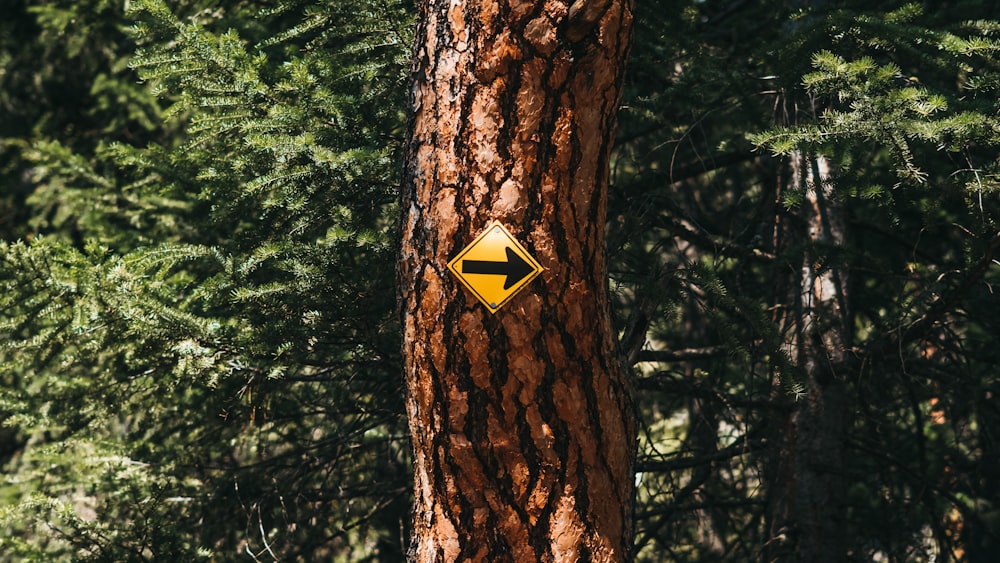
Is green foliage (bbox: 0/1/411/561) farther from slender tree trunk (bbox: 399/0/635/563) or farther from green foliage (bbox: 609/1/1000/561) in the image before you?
green foliage (bbox: 609/1/1000/561)

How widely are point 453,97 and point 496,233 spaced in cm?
41

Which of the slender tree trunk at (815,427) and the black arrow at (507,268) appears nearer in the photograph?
the black arrow at (507,268)

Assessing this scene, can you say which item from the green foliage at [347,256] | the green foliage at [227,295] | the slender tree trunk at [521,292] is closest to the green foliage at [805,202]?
the green foliage at [347,256]

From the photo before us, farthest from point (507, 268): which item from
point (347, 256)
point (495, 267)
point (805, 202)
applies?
point (805, 202)

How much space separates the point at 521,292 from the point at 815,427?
8.97ft

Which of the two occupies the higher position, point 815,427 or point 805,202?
point 805,202

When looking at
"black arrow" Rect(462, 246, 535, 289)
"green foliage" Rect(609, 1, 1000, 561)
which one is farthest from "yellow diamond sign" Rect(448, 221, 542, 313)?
"green foliage" Rect(609, 1, 1000, 561)

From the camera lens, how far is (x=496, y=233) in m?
2.56

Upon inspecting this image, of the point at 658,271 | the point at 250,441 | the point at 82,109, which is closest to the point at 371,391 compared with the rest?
the point at 250,441

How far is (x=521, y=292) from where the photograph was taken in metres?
2.57

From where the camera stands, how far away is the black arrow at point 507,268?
2.53 metres

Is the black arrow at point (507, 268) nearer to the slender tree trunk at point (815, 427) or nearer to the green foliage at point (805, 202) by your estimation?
the green foliage at point (805, 202)

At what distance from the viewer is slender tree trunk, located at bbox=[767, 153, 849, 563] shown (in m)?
4.59

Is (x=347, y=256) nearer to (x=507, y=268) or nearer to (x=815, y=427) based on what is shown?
(x=507, y=268)
